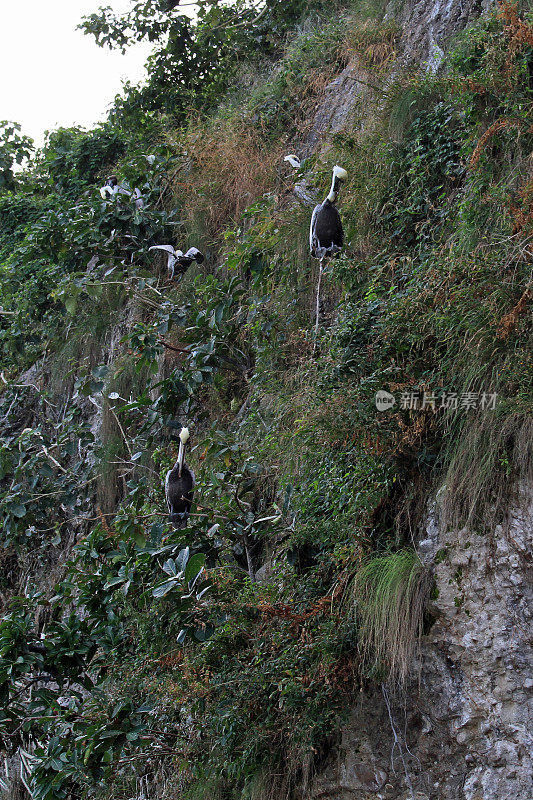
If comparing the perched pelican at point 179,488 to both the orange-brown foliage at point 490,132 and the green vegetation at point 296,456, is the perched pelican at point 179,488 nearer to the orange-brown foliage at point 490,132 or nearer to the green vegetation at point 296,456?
the green vegetation at point 296,456

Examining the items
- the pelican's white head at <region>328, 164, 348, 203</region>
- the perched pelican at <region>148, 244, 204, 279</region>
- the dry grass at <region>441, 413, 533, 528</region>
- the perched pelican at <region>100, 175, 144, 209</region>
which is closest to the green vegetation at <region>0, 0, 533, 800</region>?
the dry grass at <region>441, 413, 533, 528</region>

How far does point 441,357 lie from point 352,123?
2857 mm

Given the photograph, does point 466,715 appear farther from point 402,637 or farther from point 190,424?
point 190,424

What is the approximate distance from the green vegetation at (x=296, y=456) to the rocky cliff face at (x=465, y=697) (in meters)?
0.10

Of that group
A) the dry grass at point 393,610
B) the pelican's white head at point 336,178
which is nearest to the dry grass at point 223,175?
the pelican's white head at point 336,178

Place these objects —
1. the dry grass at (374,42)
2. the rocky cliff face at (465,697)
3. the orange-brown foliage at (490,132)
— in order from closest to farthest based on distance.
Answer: the rocky cliff face at (465,697)
the orange-brown foliage at (490,132)
the dry grass at (374,42)

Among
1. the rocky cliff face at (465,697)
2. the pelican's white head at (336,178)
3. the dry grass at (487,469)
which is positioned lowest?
the rocky cliff face at (465,697)

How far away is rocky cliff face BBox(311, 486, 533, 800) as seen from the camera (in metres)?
3.08

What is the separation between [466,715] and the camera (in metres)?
3.20

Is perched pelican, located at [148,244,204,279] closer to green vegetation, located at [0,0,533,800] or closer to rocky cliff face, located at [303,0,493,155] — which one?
green vegetation, located at [0,0,533,800]

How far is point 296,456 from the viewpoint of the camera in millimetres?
4426

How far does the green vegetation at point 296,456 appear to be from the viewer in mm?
3609

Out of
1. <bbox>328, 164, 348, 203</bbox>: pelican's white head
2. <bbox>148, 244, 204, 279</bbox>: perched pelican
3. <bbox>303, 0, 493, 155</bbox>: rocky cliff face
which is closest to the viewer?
<bbox>328, 164, 348, 203</bbox>: pelican's white head

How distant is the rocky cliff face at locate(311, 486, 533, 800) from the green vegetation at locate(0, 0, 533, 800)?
10 cm
